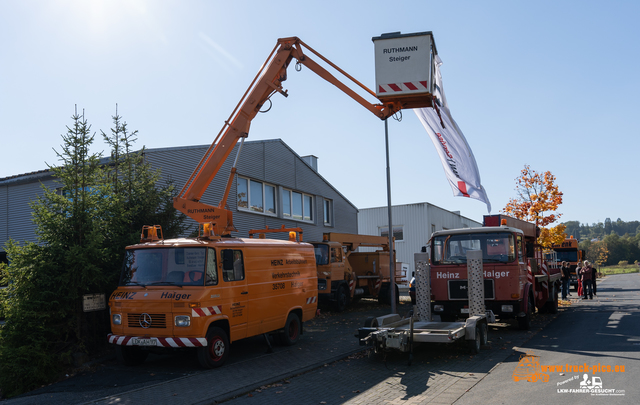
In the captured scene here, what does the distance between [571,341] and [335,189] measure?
16203mm

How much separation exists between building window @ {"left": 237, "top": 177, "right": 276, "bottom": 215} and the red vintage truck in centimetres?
842

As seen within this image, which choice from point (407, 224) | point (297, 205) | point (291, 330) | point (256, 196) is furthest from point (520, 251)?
point (407, 224)

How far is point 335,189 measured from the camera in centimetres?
2567

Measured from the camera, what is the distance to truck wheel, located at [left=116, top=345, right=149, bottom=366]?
346 inches

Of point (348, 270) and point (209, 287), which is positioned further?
point (348, 270)

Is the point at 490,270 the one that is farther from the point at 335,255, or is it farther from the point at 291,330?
the point at 335,255

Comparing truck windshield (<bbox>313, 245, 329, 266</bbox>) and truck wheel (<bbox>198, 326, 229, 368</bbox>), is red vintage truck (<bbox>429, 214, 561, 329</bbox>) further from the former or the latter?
truck windshield (<bbox>313, 245, 329, 266</bbox>)

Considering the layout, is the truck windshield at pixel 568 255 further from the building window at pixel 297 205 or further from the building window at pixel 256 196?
the building window at pixel 256 196

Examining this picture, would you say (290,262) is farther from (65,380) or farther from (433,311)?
(65,380)

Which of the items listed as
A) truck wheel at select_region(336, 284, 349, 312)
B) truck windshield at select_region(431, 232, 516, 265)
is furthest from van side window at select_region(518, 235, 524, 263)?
truck wheel at select_region(336, 284, 349, 312)

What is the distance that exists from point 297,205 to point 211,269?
541 inches

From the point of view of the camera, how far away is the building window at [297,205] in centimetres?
2148

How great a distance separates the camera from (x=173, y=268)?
346 inches

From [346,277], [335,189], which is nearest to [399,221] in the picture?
[335,189]
